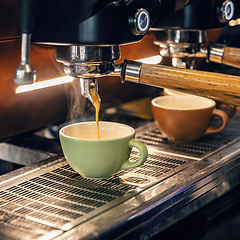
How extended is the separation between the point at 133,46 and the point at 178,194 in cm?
51

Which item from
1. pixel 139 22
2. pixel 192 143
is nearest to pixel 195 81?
pixel 139 22

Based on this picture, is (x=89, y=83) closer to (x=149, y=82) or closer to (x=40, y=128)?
(x=149, y=82)

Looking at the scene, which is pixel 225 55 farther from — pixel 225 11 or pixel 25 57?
pixel 25 57

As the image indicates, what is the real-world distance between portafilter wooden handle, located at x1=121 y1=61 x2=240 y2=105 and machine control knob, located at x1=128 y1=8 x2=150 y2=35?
111mm

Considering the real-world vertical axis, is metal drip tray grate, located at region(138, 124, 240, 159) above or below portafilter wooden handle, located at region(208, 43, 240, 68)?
below

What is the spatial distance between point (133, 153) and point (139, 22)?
337 millimetres

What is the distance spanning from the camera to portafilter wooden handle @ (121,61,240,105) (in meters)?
0.70

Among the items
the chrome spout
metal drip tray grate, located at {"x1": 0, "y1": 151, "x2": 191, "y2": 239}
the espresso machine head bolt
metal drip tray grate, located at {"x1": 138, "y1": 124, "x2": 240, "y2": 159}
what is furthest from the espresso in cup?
the espresso machine head bolt

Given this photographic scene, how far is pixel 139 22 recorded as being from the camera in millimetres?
607

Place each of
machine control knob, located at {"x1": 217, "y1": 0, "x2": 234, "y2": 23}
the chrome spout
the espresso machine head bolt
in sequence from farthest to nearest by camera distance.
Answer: machine control knob, located at {"x1": 217, "y1": 0, "x2": 234, "y2": 23} < the chrome spout < the espresso machine head bolt

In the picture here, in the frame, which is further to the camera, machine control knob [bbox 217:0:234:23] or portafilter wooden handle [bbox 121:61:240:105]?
machine control knob [bbox 217:0:234:23]

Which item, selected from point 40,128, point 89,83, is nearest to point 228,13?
point 89,83

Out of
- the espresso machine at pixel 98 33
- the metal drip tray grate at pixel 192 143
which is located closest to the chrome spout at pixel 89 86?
the espresso machine at pixel 98 33

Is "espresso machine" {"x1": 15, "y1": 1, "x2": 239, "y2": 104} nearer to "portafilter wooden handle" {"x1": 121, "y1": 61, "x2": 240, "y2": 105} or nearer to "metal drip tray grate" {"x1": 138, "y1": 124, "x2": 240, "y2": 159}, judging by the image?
"portafilter wooden handle" {"x1": 121, "y1": 61, "x2": 240, "y2": 105}
